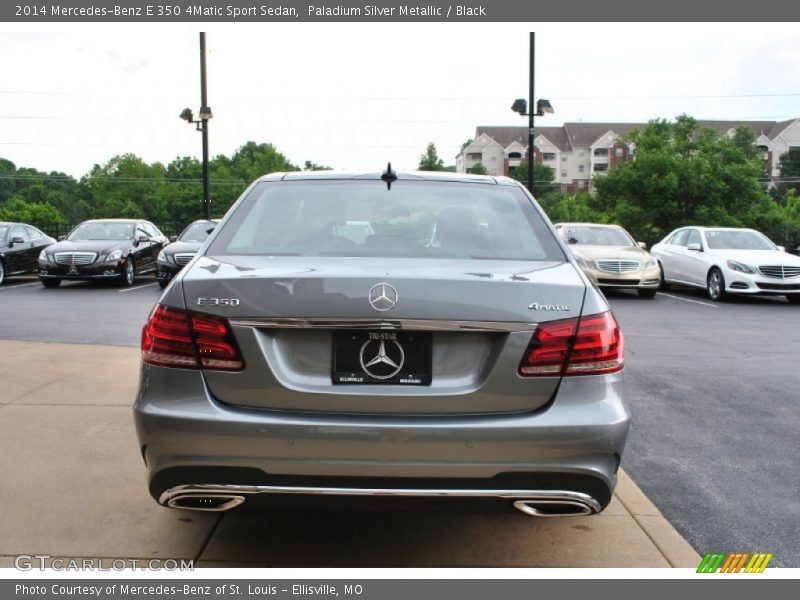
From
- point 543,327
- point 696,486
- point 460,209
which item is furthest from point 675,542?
point 460,209

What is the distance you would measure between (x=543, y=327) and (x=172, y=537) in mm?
2008

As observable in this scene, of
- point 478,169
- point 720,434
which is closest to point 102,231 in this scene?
point 720,434

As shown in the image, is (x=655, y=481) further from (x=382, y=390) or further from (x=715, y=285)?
(x=715, y=285)

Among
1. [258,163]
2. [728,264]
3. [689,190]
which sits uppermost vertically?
[258,163]

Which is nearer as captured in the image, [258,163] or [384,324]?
[384,324]

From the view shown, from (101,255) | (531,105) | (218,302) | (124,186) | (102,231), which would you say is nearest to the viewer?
(218,302)

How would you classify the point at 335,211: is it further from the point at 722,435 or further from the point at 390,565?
the point at 722,435

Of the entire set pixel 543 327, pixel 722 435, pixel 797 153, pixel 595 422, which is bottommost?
pixel 722 435

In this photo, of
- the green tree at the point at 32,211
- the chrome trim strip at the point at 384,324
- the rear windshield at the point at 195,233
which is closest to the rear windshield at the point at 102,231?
the rear windshield at the point at 195,233

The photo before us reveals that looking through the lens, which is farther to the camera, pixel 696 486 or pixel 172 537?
pixel 696 486

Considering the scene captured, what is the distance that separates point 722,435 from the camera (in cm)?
551

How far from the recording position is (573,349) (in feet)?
9.47

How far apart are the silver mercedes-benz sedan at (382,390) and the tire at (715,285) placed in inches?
562

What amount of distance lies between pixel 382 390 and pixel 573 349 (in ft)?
2.34
